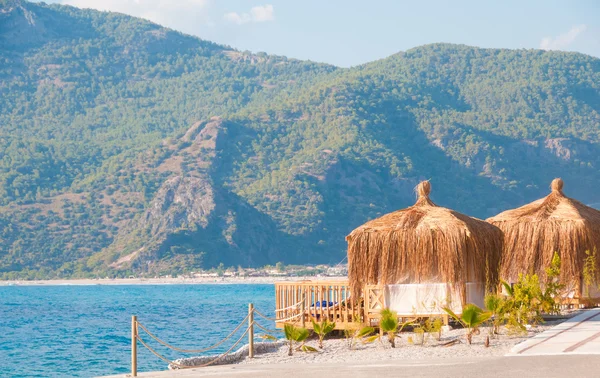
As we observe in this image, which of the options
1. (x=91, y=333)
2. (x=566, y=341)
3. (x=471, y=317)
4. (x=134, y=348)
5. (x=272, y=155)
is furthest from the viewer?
(x=272, y=155)

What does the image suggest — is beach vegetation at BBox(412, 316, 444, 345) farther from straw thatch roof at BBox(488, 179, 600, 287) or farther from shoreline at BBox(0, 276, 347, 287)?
shoreline at BBox(0, 276, 347, 287)

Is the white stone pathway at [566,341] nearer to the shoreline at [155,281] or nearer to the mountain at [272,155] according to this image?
the shoreline at [155,281]

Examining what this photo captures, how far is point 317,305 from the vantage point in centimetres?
1955

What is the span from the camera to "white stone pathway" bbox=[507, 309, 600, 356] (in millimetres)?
13616

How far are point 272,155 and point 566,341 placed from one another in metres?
142

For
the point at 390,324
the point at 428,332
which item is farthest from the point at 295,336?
the point at 428,332

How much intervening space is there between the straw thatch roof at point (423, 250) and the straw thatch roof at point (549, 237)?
2273 mm

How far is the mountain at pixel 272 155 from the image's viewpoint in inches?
4911

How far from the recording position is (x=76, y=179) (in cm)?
14562

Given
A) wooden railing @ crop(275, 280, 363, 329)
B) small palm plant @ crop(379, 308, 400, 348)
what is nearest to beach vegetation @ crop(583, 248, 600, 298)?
wooden railing @ crop(275, 280, 363, 329)

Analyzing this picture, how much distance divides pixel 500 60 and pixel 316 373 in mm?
180154

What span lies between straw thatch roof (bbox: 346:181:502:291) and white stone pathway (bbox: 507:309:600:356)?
6.64ft

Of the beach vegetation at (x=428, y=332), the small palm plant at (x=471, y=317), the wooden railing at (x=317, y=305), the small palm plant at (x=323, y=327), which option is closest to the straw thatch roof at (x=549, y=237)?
the wooden railing at (x=317, y=305)

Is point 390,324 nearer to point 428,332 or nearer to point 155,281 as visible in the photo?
point 428,332
